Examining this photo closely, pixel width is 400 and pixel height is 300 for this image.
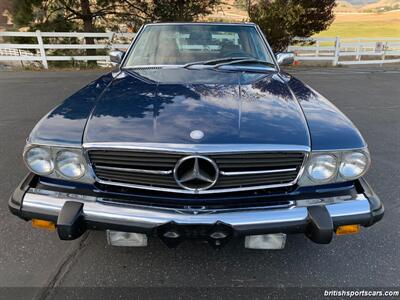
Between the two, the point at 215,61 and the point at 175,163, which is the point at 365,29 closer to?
the point at 215,61

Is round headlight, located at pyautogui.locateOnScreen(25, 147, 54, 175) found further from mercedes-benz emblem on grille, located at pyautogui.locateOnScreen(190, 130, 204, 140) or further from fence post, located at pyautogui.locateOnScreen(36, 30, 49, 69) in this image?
fence post, located at pyautogui.locateOnScreen(36, 30, 49, 69)

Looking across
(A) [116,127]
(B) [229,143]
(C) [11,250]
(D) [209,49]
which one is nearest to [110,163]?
(A) [116,127]

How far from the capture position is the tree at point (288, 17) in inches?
541

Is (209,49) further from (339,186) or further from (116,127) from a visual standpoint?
(339,186)

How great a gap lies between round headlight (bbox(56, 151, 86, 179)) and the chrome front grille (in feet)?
0.28

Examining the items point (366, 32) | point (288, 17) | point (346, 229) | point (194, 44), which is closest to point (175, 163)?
point (346, 229)

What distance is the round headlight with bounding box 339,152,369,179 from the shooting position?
2.10m

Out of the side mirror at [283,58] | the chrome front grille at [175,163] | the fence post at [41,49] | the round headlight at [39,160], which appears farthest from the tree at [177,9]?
the chrome front grille at [175,163]

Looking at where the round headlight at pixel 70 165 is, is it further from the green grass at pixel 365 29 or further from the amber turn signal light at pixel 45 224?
the green grass at pixel 365 29

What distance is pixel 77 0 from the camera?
13141 millimetres

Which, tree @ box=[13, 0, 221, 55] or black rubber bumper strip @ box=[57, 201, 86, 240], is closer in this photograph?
black rubber bumper strip @ box=[57, 201, 86, 240]

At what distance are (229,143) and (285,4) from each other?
13611 millimetres

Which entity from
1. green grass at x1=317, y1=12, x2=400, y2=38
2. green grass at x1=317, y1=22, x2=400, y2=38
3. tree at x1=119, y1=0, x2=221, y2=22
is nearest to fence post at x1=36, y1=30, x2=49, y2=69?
tree at x1=119, y1=0, x2=221, y2=22

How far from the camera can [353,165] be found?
Answer: 6.95ft
